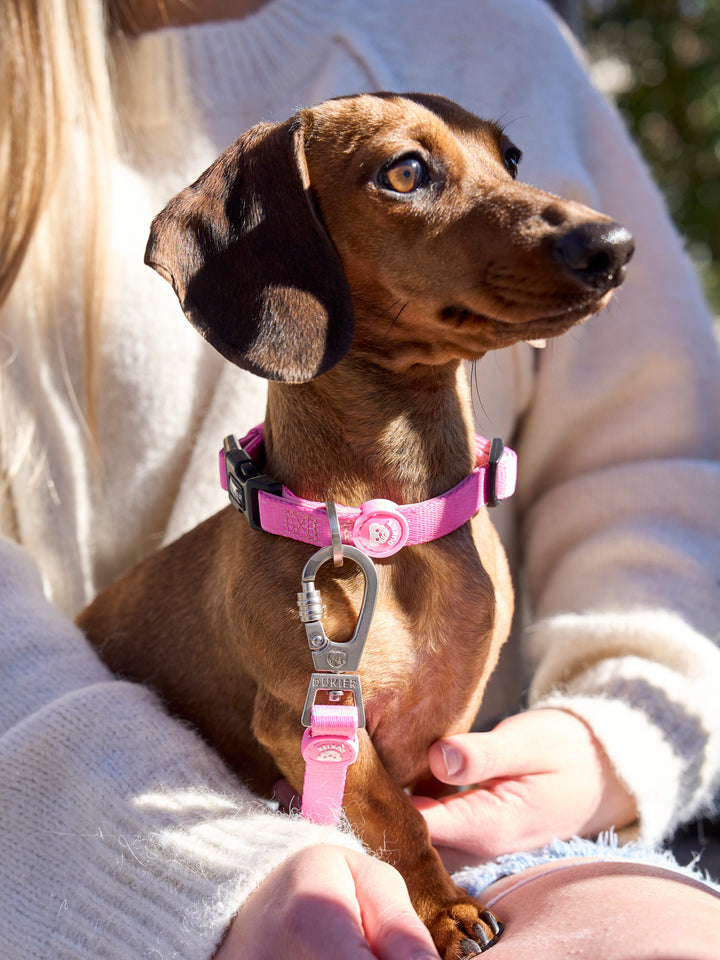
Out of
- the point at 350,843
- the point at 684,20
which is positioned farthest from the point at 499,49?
the point at 684,20

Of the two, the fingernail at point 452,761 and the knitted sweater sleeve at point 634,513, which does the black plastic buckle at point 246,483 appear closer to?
the fingernail at point 452,761

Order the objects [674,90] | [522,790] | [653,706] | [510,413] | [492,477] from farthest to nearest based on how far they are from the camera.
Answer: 1. [674,90]
2. [510,413]
3. [653,706]
4. [522,790]
5. [492,477]

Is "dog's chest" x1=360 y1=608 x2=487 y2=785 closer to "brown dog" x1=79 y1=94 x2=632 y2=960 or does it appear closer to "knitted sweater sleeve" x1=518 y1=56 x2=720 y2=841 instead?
"brown dog" x1=79 y1=94 x2=632 y2=960

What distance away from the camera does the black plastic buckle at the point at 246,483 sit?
145 cm

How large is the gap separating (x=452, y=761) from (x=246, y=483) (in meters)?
0.56

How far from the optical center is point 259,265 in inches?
55.1

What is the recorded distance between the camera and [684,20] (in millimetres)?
9594

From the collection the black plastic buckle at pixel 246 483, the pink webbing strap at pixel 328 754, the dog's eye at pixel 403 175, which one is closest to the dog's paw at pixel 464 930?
the pink webbing strap at pixel 328 754

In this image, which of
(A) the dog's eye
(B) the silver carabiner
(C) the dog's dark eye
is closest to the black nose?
(A) the dog's eye

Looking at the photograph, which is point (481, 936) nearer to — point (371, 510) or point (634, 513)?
point (371, 510)

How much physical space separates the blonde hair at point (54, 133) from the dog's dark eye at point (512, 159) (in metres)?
1.02

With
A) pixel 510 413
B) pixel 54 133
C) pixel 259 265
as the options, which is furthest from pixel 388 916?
pixel 54 133

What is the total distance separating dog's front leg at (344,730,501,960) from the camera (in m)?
1.40

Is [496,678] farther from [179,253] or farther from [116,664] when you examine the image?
[179,253]
